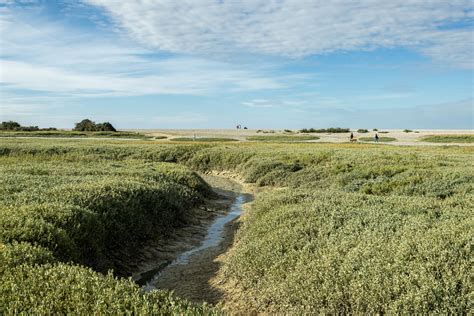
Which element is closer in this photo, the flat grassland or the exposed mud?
the exposed mud

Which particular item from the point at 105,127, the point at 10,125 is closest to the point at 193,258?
the point at 105,127

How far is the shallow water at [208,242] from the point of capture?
12.2 m

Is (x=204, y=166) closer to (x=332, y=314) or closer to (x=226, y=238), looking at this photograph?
(x=226, y=238)

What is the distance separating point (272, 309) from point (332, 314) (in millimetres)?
1414

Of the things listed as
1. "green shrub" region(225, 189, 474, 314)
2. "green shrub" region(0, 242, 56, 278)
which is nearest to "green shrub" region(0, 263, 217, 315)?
"green shrub" region(0, 242, 56, 278)

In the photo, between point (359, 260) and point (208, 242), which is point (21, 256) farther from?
point (208, 242)

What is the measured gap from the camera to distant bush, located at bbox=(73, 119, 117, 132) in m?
115

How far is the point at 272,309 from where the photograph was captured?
9039 millimetres

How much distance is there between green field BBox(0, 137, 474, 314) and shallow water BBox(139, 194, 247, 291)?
3.11 ft

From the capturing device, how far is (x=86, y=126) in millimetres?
117125

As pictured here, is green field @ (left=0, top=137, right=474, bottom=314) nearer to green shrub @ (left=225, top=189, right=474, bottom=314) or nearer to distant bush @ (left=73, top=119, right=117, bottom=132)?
green shrub @ (left=225, top=189, right=474, bottom=314)

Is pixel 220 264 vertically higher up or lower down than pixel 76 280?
lower down

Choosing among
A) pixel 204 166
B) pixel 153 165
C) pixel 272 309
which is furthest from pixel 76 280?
pixel 204 166

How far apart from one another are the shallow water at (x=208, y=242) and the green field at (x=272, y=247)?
95cm
